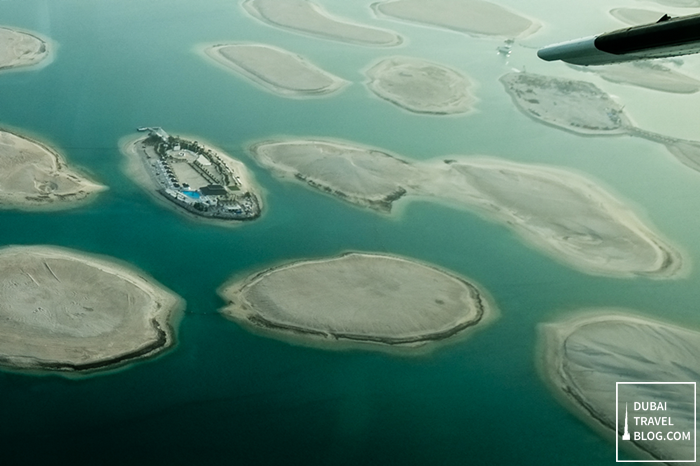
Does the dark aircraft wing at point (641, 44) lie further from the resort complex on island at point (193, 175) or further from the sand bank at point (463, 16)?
the sand bank at point (463, 16)

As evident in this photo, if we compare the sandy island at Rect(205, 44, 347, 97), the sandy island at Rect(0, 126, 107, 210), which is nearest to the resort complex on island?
the sandy island at Rect(0, 126, 107, 210)

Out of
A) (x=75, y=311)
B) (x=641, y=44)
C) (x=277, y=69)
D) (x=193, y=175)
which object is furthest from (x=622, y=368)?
(x=277, y=69)

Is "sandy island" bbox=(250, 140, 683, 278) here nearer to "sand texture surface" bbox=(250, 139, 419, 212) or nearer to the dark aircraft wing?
"sand texture surface" bbox=(250, 139, 419, 212)

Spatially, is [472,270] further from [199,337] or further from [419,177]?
[199,337]

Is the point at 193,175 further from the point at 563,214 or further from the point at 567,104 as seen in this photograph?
the point at 567,104

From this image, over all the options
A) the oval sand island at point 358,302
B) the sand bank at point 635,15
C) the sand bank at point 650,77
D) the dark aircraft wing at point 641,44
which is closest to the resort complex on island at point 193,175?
the oval sand island at point 358,302

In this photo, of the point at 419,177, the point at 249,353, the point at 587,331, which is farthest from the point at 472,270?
the point at 249,353
